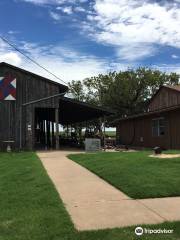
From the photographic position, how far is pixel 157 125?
1125 inches

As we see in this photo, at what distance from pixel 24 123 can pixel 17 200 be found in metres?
18.5

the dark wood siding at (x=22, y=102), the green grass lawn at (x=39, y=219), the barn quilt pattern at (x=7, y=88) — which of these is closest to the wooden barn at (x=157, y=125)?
the dark wood siding at (x=22, y=102)

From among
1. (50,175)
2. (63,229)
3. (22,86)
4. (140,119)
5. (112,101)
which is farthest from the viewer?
(112,101)

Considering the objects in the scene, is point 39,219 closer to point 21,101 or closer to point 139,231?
point 139,231

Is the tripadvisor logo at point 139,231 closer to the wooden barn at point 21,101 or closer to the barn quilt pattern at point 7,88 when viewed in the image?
the wooden barn at point 21,101

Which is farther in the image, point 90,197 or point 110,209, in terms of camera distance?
point 90,197

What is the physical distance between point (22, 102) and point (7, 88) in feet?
4.29

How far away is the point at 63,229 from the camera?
5859 mm

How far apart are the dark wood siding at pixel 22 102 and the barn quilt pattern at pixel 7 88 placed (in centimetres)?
32

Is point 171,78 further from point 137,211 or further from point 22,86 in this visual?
point 137,211

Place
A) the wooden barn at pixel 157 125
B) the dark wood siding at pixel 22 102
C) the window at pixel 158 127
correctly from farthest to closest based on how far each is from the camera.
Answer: the window at pixel 158 127, the dark wood siding at pixel 22 102, the wooden barn at pixel 157 125

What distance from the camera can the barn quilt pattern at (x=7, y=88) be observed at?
26031mm

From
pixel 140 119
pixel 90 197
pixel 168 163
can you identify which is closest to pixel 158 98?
pixel 140 119

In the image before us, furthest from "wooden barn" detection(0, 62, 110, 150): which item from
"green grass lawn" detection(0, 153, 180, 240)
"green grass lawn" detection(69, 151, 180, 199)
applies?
"green grass lawn" detection(0, 153, 180, 240)
